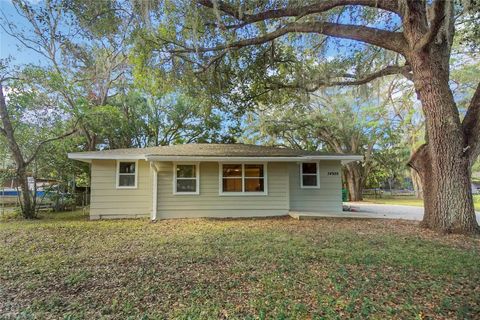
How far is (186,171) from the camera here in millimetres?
10055

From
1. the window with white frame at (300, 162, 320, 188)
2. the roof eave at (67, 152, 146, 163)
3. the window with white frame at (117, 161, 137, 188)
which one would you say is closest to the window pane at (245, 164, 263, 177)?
the window with white frame at (300, 162, 320, 188)

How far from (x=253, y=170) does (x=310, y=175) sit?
237 centimetres

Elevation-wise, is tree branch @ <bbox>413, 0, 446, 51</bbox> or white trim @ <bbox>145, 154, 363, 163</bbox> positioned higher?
tree branch @ <bbox>413, 0, 446, 51</bbox>

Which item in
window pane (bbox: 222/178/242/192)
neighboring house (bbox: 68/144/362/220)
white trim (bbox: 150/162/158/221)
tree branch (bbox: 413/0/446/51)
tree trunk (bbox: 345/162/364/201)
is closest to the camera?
tree branch (bbox: 413/0/446/51)

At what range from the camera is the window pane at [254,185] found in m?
10.2

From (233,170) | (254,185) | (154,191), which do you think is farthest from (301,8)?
(154,191)

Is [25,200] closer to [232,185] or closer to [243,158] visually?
[232,185]

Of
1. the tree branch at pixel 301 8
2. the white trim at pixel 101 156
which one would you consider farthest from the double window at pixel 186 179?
the tree branch at pixel 301 8

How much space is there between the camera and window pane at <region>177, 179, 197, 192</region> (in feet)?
32.6

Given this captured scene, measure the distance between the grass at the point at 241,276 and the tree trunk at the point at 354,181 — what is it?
→ 1405 centimetres

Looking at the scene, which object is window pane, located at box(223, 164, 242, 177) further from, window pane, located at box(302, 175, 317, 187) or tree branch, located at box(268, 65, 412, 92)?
tree branch, located at box(268, 65, 412, 92)

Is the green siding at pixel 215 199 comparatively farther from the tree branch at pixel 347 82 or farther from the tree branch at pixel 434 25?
the tree branch at pixel 434 25

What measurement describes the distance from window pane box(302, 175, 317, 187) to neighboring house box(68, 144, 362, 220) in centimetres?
77

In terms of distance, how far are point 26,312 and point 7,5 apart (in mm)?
12432
